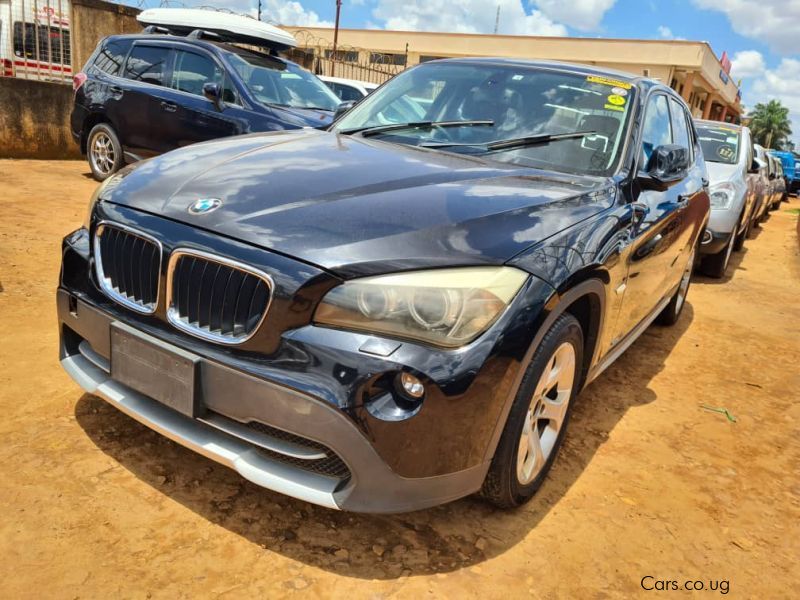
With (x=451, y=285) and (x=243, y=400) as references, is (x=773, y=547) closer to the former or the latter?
(x=451, y=285)

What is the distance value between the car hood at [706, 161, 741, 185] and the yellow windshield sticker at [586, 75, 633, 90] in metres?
4.69

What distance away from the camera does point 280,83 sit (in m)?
7.55

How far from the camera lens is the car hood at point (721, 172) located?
7.58 metres

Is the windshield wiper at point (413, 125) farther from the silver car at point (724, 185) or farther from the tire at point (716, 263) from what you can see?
the tire at point (716, 263)

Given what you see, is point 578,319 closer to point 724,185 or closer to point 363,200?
point 363,200

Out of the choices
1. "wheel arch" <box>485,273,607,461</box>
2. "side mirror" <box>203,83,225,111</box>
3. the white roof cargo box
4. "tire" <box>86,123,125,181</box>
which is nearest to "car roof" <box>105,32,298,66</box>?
"side mirror" <box>203,83,225,111</box>

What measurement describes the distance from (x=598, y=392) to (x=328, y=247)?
7.98ft

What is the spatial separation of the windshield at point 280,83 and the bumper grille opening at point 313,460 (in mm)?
5687

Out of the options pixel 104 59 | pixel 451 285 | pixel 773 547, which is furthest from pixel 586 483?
pixel 104 59

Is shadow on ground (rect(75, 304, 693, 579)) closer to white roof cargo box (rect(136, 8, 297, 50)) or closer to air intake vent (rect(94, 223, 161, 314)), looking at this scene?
air intake vent (rect(94, 223, 161, 314))

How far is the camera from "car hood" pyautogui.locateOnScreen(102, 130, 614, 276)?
2.02 metres

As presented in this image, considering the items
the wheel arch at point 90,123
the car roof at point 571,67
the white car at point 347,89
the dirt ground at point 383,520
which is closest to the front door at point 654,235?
the car roof at point 571,67

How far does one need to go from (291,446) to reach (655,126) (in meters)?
2.79

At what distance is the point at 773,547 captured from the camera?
2.58 m
